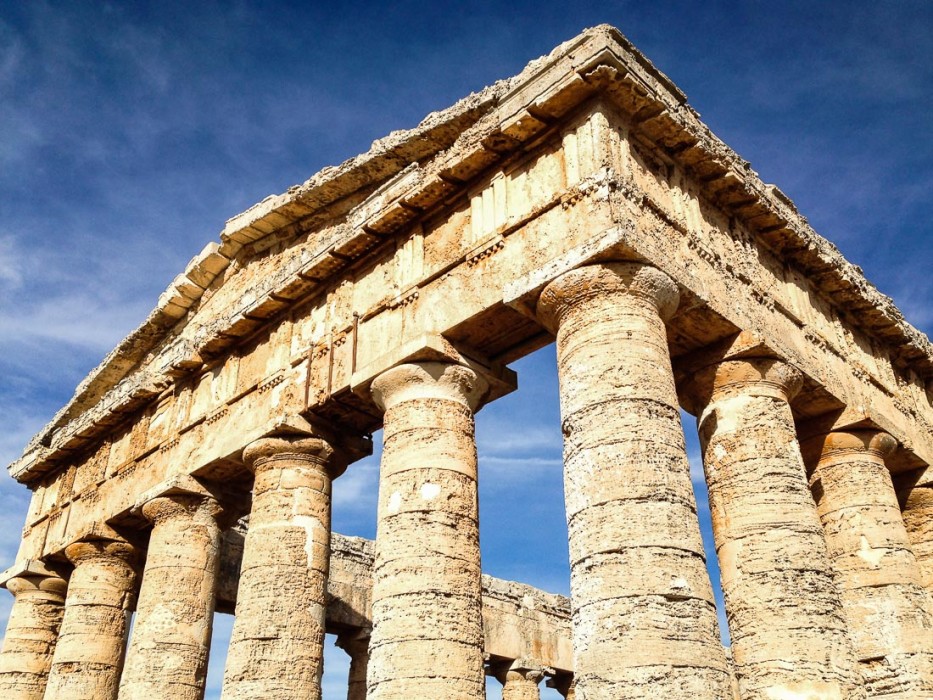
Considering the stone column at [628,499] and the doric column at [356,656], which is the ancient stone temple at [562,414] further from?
the doric column at [356,656]

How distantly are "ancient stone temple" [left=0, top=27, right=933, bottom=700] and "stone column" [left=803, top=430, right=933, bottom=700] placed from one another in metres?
0.03

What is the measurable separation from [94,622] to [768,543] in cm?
1129

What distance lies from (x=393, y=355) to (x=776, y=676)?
5509 millimetres

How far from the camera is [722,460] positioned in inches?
419

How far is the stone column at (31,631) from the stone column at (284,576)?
7.07 meters

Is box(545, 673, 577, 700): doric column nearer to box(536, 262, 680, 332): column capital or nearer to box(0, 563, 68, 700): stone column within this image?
box(0, 563, 68, 700): stone column

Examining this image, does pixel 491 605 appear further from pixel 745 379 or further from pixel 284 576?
pixel 745 379

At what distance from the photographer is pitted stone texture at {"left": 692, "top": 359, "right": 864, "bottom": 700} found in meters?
9.17

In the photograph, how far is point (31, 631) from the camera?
1706 cm

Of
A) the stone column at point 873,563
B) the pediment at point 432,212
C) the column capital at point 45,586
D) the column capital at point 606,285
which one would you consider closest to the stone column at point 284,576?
the pediment at point 432,212

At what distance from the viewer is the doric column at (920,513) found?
1389 cm

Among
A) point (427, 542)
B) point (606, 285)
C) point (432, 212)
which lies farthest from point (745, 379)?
point (432, 212)

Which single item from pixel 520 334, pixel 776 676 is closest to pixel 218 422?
pixel 520 334

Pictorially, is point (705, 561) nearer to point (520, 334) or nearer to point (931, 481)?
point (520, 334)
